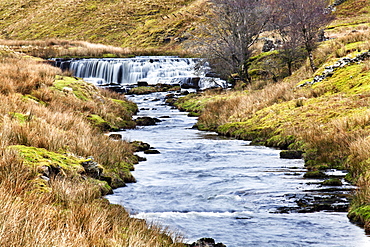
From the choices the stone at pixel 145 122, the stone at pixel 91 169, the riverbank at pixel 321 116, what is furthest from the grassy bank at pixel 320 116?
the stone at pixel 91 169

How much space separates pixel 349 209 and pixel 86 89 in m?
Result: 18.1

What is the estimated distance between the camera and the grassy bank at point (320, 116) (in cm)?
966

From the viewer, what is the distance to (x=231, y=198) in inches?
327

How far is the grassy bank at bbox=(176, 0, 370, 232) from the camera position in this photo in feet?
31.7

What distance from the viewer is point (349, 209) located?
6789 mm

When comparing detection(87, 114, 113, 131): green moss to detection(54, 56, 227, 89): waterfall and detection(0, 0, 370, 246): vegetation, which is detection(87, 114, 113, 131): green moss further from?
detection(54, 56, 227, 89): waterfall

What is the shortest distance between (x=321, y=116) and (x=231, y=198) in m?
7.22

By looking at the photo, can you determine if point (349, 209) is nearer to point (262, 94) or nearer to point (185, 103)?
point (262, 94)

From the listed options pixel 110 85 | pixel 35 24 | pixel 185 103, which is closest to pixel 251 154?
pixel 185 103

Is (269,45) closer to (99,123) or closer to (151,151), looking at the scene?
(99,123)

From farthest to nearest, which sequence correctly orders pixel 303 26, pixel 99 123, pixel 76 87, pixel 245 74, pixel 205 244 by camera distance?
pixel 245 74 < pixel 303 26 < pixel 76 87 < pixel 99 123 < pixel 205 244

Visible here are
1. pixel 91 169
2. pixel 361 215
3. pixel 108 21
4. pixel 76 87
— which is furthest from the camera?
pixel 108 21

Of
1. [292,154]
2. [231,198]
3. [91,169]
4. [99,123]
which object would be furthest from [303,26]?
[91,169]

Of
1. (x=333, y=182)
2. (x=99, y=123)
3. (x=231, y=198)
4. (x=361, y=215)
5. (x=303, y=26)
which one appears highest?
(x=303, y=26)
